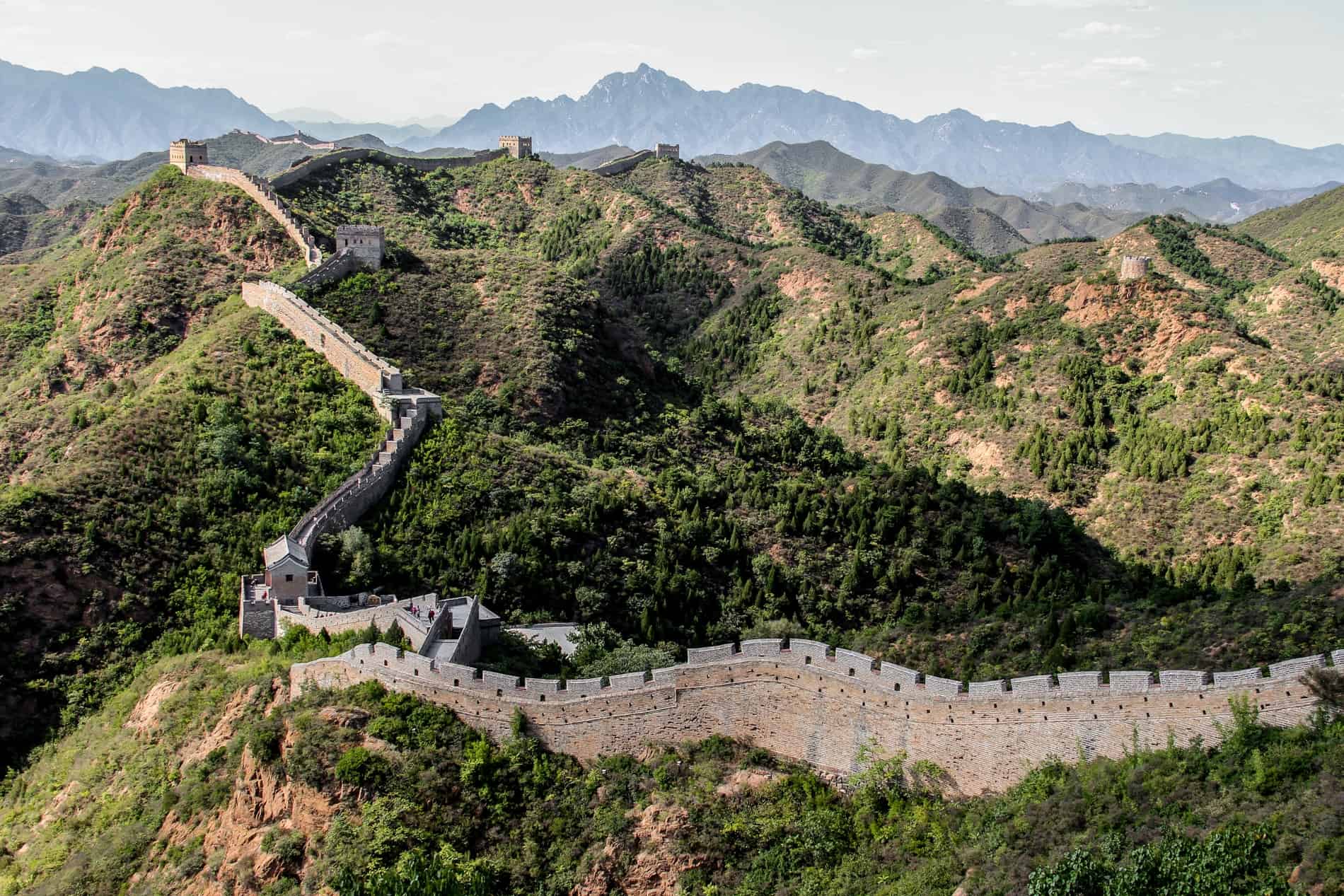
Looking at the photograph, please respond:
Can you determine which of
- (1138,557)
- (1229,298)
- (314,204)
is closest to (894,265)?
(1229,298)

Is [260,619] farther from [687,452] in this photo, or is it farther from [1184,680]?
[687,452]

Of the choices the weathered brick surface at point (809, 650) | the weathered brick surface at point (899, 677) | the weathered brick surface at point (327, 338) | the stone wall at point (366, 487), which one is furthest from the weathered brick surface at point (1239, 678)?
the weathered brick surface at point (327, 338)

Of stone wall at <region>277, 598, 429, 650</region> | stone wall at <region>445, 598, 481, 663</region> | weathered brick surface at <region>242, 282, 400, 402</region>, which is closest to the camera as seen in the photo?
stone wall at <region>445, 598, 481, 663</region>

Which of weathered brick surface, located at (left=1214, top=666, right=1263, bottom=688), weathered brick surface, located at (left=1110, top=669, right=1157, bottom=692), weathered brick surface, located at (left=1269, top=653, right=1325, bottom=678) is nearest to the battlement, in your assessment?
weathered brick surface, located at (left=1110, top=669, right=1157, bottom=692)

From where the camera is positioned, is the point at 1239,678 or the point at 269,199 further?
the point at 269,199

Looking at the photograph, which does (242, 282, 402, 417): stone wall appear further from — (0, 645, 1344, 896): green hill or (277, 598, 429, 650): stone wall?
(0, 645, 1344, 896): green hill

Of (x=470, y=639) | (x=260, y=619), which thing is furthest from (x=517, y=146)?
(x=470, y=639)
